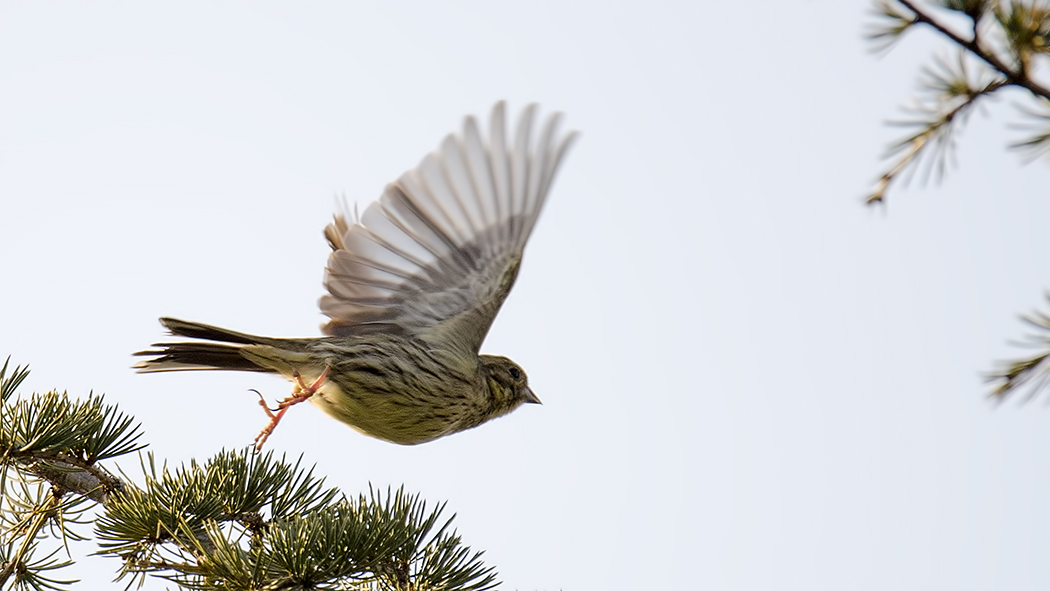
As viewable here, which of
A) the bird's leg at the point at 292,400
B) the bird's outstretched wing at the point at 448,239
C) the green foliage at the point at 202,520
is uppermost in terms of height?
the bird's outstretched wing at the point at 448,239

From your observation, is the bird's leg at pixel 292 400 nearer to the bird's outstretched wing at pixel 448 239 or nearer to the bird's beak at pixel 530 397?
the bird's outstretched wing at pixel 448 239

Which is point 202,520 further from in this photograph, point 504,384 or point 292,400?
point 504,384

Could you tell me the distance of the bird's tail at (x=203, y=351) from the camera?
A: 4195 mm

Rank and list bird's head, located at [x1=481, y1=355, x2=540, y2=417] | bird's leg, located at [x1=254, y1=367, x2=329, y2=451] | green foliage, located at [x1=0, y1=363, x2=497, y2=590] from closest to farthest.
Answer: green foliage, located at [x1=0, y1=363, x2=497, y2=590]
bird's leg, located at [x1=254, y1=367, x2=329, y2=451]
bird's head, located at [x1=481, y1=355, x2=540, y2=417]

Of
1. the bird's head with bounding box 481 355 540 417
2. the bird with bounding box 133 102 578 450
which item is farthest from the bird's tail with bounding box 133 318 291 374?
the bird's head with bounding box 481 355 540 417

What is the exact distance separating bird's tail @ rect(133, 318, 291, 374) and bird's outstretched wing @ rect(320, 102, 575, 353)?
358mm

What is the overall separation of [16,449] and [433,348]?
2.26 meters

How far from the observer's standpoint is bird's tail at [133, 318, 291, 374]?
4195 millimetres

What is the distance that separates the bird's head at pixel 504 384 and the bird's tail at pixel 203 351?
3.50 ft

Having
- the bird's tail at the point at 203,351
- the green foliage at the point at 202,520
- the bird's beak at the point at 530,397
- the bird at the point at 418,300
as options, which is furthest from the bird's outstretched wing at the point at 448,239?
the green foliage at the point at 202,520

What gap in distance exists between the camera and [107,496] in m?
2.60

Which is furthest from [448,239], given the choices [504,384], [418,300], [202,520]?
[202,520]

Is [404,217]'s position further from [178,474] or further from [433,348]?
[178,474]

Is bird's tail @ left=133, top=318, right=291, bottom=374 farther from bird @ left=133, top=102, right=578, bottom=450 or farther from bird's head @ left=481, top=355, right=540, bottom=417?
bird's head @ left=481, top=355, right=540, bottom=417
